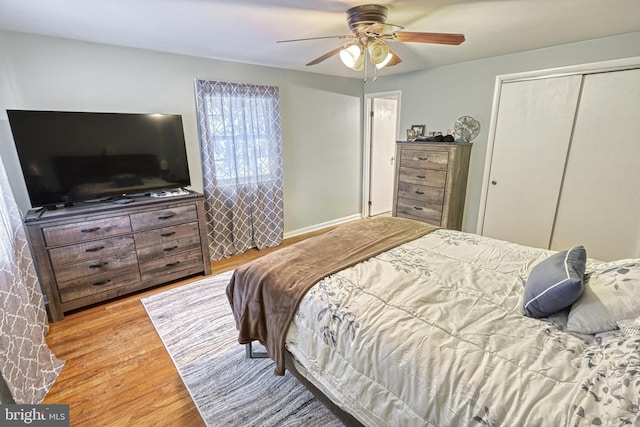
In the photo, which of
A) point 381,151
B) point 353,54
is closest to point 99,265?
point 353,54

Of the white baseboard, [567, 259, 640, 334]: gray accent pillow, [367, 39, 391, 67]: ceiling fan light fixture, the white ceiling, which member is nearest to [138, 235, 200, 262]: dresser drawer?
the white baseboard

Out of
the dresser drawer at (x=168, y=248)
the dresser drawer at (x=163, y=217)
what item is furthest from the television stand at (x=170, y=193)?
the dresser drawer at (x=168, y=248)

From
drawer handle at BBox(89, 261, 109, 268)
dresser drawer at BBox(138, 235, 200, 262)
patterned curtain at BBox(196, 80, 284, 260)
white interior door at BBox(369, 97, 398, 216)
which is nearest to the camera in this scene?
drawer handle at BBox(89, 261, 109, 268)

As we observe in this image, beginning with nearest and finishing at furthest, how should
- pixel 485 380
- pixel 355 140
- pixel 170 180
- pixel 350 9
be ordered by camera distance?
pixel 485 380 → pixel 350 9 → pixel 170 180 → pixel 355 140

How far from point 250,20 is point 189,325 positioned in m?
2.37

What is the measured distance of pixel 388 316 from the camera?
4.12 feet

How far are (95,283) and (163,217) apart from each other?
0.77 meters

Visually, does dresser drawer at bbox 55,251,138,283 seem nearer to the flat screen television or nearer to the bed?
the flat screen television

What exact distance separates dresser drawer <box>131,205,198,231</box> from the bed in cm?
135

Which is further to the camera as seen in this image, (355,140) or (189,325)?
(355,140)

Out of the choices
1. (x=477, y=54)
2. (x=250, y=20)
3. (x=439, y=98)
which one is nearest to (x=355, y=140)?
(x=439, y=98)

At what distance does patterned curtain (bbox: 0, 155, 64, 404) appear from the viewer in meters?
1.56

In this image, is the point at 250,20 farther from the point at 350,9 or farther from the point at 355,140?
the point at 355,140

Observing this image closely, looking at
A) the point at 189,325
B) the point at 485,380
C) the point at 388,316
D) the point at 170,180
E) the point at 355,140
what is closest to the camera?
the point at 485,380
